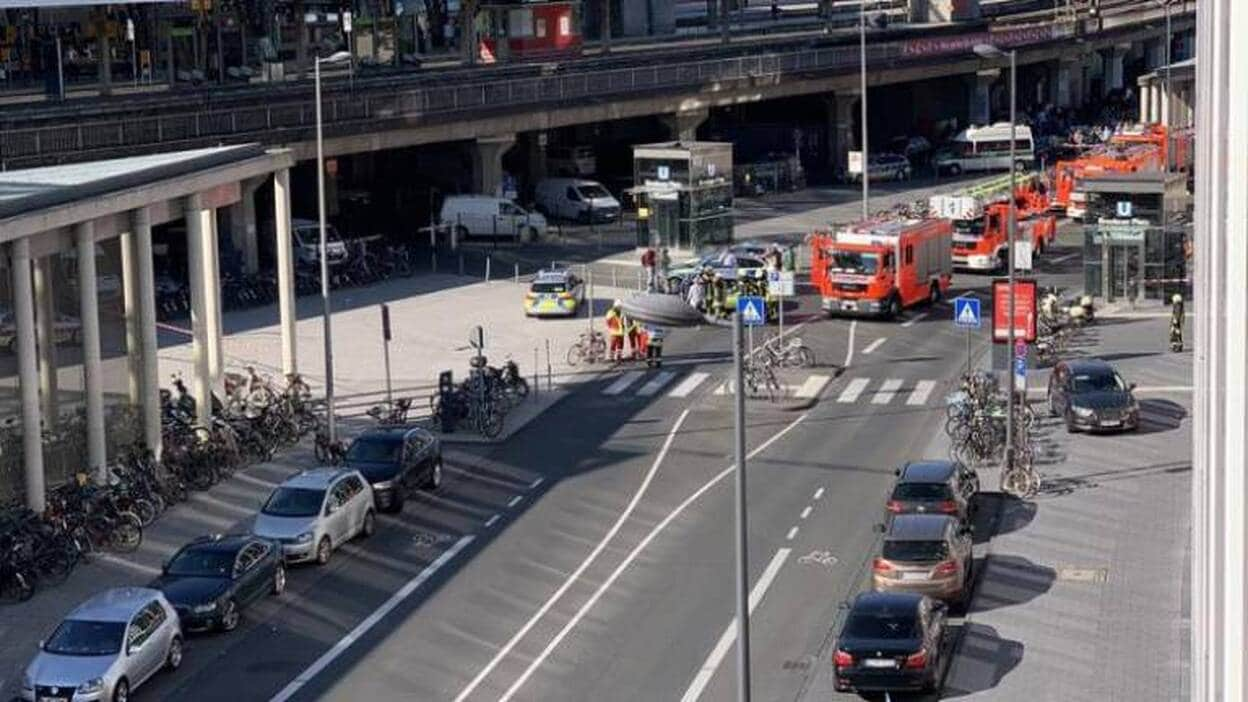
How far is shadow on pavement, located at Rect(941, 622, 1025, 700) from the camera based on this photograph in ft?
102

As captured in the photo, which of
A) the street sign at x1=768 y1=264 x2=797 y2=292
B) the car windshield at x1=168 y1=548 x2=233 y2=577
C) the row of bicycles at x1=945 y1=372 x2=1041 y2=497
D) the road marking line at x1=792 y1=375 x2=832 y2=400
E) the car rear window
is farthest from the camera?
the street sign at x1=768 y1=264 x2=797 y2=292

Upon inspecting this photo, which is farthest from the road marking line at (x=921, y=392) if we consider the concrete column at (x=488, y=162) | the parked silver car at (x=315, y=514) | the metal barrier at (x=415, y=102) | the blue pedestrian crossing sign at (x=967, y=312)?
the concrete column at (x=488, y=162)

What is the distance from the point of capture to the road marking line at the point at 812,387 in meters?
51.5

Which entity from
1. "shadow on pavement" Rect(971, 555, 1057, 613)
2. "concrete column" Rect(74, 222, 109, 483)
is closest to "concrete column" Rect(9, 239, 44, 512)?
"concrete column" Rect(74, 222, 109, 483)

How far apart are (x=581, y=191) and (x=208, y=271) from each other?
40.8 m

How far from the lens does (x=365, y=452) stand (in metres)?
41.9

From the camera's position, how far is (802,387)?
5225 cm

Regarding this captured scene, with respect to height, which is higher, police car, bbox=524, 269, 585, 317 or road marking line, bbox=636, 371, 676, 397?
police car, bbox=524, 269, 585, 317

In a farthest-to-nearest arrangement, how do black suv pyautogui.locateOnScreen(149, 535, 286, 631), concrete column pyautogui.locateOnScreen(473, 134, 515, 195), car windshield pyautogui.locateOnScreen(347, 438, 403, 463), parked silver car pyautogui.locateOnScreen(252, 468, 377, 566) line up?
concrete column pyautogui.locateOnScreen(473, 134, 515, 195)
car windshield pyautogui.locateOnScreen(347, 438, 403, 463)
parked silver car pyautogui.locateOnScreen(252, 468, 377, 566)
black suv pyautogui.locateOnScreen(149, 535, 286, 631)

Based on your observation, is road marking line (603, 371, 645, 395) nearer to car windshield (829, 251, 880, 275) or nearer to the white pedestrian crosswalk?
the white pedestrian crosswalk

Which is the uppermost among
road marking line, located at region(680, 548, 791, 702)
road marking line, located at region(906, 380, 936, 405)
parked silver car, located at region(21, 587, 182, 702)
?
road marking line, located at region(906, 380, 936, 405)

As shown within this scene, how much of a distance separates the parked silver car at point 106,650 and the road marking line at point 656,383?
68.8 feet

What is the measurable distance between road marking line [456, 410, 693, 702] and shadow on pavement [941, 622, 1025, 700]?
Result: 5762mm

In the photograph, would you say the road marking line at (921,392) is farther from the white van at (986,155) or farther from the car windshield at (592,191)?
the white van at (986,155)
